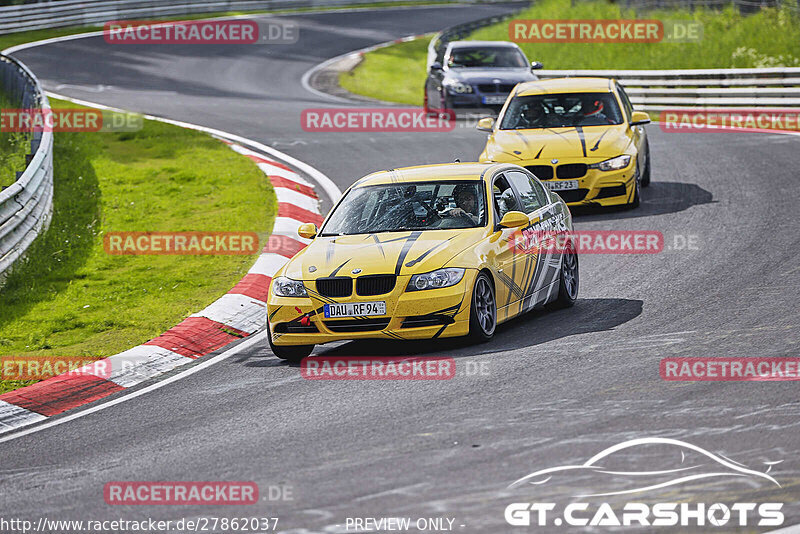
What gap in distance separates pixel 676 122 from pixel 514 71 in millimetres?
3640

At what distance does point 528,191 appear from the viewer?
1144 cm

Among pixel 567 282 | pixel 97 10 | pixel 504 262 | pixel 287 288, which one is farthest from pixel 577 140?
pixel 97 10

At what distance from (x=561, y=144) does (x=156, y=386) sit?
8218mm

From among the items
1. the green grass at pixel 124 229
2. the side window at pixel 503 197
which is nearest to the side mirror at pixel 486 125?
the green grass at pixel 124 229

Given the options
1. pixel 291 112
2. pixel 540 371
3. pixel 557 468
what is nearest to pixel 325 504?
pixel 557 468

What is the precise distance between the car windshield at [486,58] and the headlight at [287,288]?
54.3ft

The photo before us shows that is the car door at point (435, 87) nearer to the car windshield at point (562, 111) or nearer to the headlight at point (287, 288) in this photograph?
the car windshield at point (562, 111)

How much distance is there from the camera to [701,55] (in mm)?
33031

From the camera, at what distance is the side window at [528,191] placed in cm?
1121

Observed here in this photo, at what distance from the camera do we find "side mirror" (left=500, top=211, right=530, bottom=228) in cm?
1022

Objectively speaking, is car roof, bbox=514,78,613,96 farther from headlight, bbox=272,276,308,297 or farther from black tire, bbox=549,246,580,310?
headlight, bbox=272,276,308,297

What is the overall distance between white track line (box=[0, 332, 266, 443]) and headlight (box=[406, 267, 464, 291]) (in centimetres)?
182

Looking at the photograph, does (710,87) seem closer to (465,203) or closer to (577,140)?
(577,140)

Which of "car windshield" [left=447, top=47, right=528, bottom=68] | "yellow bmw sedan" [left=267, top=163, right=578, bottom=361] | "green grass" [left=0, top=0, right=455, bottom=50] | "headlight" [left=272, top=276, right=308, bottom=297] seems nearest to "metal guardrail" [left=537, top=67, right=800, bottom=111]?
"car windshield" [left=447, top=47, right=528, bottom=68]
